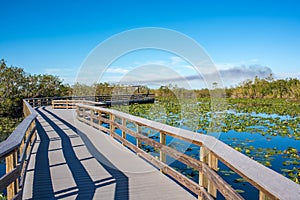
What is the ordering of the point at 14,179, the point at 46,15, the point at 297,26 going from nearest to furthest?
1. the point at 14,179
2. the point at 46,15
3. the point at 297,26

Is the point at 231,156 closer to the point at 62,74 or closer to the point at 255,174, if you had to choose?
the point at 255,174

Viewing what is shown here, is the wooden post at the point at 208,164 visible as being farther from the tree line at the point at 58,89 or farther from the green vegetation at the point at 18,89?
the green vegetation at the point at 18,89

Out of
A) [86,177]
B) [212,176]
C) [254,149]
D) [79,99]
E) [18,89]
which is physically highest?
[18,89]

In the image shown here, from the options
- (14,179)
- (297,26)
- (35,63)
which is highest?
(297,26)

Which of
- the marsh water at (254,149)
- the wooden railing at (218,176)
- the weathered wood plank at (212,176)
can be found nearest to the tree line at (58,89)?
the marsh water at (254,149)

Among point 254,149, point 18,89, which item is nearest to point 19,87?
point 18,89

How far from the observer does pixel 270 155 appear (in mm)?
6293

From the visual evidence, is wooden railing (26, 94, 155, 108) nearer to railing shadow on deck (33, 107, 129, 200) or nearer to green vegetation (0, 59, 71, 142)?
green vegetation (0, 59, 71, 142)

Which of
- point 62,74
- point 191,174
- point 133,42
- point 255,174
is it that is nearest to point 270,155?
point 191,174

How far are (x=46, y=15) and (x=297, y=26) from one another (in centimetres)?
1720

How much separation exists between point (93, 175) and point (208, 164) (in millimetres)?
1946

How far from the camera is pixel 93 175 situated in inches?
144

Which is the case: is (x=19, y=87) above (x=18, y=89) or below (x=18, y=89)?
above

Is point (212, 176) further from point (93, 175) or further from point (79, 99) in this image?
point (79, 99)
